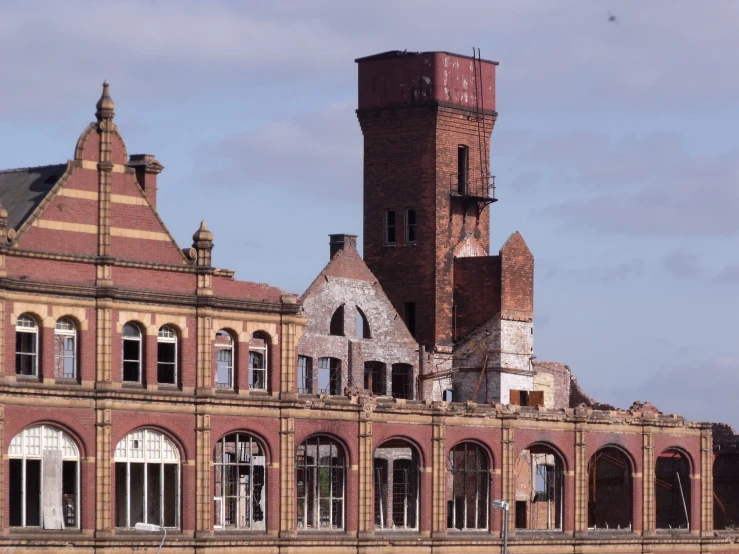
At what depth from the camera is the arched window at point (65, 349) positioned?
2871 inches

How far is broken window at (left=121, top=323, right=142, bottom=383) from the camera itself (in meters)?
74.6

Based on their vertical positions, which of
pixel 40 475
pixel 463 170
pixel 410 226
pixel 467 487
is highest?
pixel 463 170

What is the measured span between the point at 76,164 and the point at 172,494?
12.5 m

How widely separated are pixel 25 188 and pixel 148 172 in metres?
6.67

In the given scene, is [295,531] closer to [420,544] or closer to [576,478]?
[420,544]

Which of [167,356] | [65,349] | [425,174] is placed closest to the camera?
[65,349]

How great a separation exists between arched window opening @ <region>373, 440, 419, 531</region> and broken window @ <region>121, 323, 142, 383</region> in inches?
526

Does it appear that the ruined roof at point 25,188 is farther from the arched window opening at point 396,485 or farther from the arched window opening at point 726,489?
the arched window opening at point 726,489

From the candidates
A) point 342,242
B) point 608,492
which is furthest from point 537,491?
point 342,242

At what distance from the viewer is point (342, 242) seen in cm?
9281

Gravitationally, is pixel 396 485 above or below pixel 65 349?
below

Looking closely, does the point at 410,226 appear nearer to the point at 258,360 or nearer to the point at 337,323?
the point at 337,323

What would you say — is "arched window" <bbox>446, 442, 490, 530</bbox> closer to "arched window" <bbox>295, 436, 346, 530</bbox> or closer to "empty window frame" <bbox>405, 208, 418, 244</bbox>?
"arched window" <bbox>295, 436, 346, 530</bbox>

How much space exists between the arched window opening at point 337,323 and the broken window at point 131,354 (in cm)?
1890
